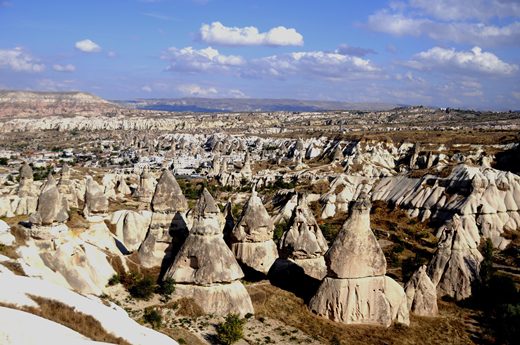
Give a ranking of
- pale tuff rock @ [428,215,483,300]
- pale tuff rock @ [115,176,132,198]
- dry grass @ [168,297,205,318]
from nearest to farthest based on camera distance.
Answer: dry grass @ [168,297,205,318]
pale tuff rock @ [428,215,483,300]
pale tuff rock @ [115,176,132,198]

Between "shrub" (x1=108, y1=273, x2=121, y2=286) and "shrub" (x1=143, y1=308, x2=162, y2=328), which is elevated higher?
"shrub" (x1=108, y1=273, x2=121, y2=286)

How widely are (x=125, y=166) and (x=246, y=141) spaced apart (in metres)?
44.1

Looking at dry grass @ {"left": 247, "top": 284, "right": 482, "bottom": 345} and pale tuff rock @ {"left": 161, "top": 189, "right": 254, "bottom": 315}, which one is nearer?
dry grass @ {"left": 247, "top": 284, "right": 482, "bottom": 345}

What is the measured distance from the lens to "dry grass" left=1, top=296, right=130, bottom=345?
464 inches

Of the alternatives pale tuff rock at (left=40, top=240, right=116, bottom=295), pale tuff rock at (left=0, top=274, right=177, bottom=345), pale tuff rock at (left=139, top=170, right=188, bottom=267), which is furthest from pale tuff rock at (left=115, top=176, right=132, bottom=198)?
pale tuff rock at (left=0, top=274, right=177, bottom=345)

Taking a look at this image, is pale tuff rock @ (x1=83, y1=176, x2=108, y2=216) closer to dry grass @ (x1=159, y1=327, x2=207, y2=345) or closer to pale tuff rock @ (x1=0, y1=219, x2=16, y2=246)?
pale tuff rock @ (x1=0, y1=219, x2=16, y2=246)

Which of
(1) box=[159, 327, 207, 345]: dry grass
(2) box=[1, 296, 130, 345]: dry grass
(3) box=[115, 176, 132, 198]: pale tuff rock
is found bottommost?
(3) box=[115, 176, 132, 198]: pale tuff rock

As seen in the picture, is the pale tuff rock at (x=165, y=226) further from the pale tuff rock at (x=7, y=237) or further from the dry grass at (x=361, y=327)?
the pale tuff rock at (x=7, y=237)

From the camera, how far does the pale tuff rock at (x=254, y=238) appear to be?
23938 millimetres

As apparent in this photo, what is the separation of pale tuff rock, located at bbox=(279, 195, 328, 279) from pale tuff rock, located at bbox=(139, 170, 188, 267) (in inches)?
200

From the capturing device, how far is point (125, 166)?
9588 centimetres

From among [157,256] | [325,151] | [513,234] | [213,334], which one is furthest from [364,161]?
[213,334]

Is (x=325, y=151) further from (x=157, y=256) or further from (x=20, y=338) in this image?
(x=20, y=338)

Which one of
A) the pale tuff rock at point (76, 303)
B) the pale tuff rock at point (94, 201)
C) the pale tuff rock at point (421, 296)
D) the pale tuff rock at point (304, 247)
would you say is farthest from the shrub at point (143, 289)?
the pale tuff rock at point (421, 296)
